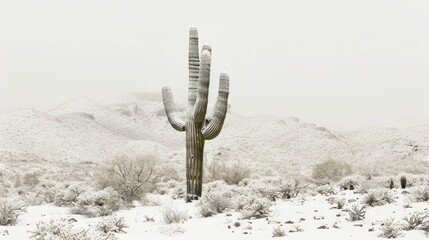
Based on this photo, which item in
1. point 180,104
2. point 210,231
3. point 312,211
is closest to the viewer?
point 210,231

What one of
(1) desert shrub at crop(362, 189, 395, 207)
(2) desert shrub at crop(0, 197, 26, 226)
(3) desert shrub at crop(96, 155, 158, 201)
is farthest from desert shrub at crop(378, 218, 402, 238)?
(3) desert shrub at crop(96, 155, 158, 201)

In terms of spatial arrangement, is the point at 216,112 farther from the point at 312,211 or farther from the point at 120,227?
the point at 120,227

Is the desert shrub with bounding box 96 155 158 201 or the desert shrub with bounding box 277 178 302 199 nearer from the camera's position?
the desert shrub with bounding box 277 178 302 199

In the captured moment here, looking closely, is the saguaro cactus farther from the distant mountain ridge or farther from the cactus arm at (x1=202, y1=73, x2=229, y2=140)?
the distant mountain ridge

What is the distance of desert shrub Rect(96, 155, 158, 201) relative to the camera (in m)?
14.5

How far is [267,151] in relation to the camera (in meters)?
61.6

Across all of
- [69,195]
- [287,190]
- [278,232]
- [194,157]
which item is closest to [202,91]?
[194,157]

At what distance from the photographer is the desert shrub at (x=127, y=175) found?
14508mm

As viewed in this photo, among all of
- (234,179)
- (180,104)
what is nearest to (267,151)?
(234,179)

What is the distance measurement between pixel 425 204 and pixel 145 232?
6.07m

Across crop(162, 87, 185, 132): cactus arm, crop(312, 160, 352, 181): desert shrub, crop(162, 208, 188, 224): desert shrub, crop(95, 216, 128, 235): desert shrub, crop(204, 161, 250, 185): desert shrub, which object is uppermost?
crop(162, 87, 185, 132): cactus arm

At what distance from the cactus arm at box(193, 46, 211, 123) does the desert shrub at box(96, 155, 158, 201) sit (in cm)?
261

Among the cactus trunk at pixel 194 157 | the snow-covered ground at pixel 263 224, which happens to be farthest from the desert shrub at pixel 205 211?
the cactus trunk at pixel 194 157

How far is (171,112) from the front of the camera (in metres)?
16.6
